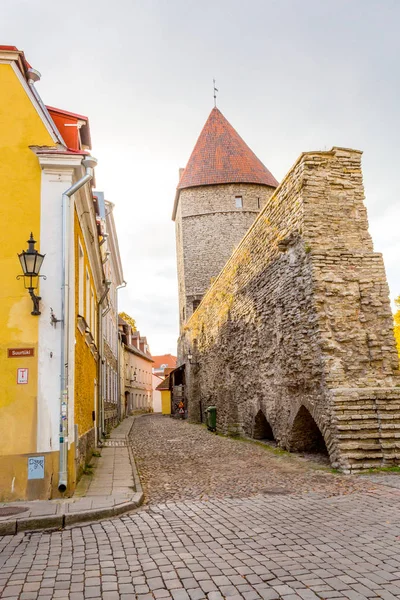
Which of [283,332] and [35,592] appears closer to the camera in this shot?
[35,592]

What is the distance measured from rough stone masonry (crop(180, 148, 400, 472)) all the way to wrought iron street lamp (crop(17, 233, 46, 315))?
540 centimetres

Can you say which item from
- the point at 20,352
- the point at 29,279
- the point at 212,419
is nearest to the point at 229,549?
the point at 20,352

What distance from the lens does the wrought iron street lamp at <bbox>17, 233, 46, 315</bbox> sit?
6996mm

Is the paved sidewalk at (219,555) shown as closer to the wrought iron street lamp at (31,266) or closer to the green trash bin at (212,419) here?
the wrought iron street lamp at (31,266)

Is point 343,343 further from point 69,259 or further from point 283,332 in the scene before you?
point 69,259

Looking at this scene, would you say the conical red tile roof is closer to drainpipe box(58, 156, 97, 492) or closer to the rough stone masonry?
the rough stone masonry

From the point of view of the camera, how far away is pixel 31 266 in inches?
276

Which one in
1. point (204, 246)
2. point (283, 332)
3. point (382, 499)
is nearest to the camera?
point (382, 499)

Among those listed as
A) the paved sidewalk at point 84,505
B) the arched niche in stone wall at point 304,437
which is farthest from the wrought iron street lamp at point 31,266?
the arched niche in stone wall at point 304,437

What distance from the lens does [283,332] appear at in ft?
39.0

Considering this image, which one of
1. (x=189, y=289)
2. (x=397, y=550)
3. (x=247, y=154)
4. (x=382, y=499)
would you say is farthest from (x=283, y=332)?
(x=247, y=154)

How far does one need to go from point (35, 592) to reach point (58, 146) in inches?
238

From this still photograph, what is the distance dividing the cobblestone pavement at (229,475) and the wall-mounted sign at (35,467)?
4.96ft

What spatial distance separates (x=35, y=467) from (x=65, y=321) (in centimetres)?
202
